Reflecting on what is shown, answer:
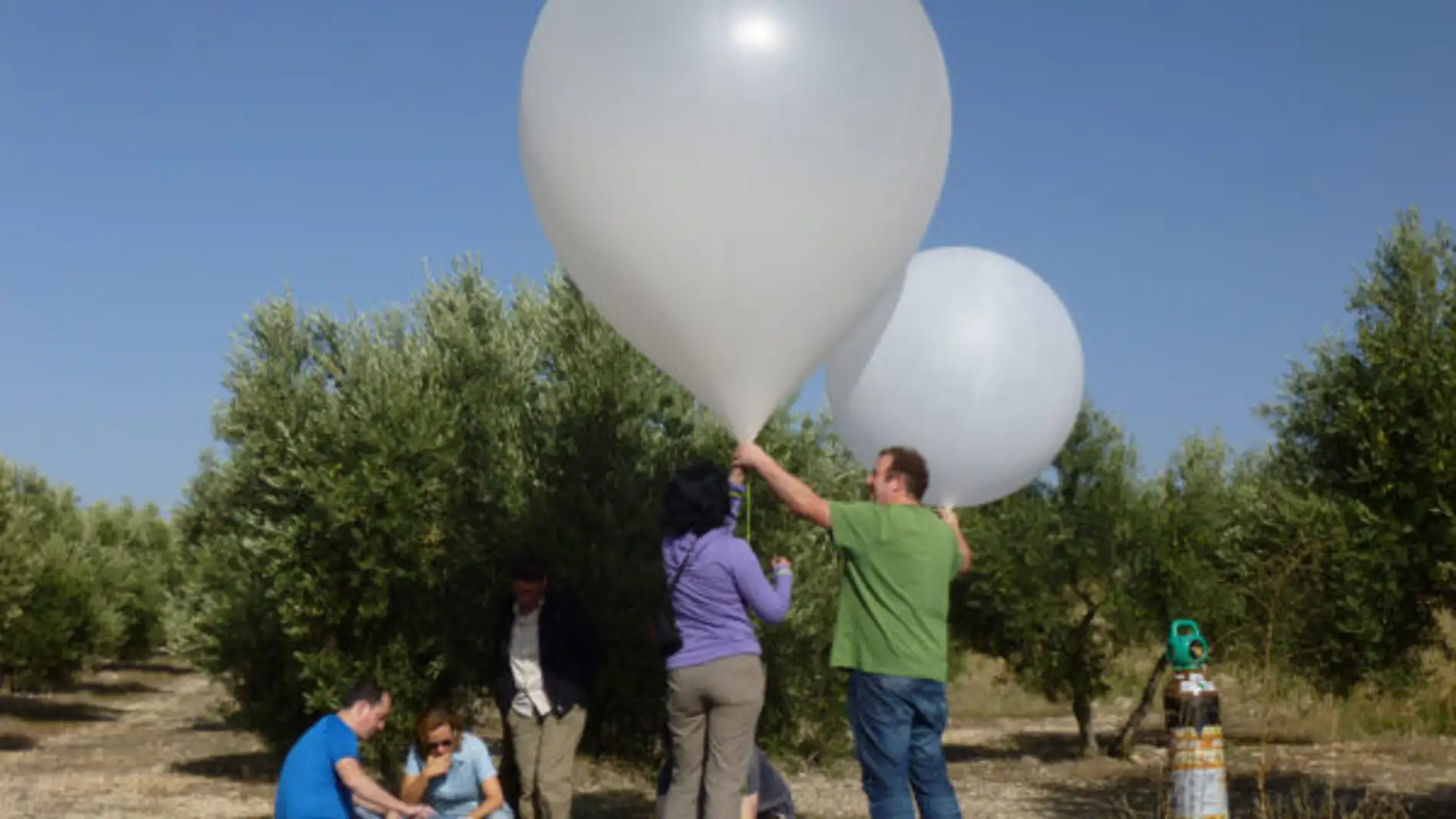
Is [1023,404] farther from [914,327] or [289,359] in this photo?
[289,359]

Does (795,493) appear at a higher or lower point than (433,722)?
higher

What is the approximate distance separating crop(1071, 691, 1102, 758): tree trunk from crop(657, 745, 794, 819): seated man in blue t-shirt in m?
13.6

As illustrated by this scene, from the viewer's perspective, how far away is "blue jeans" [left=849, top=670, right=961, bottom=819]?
5.93 metres

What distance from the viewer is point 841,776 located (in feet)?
34.2

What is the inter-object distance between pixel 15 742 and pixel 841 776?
18.7 meters

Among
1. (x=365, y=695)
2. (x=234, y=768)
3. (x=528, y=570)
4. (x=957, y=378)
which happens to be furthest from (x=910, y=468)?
(x=234, y=768)

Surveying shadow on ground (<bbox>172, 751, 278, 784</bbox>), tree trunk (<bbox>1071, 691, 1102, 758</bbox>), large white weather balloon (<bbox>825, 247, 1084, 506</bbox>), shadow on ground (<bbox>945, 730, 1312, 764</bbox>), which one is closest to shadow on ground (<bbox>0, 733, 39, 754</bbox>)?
shadow on ground (<bbox>172, 751, 278, 784</bbox>)

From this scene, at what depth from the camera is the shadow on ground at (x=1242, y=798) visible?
12.6 m

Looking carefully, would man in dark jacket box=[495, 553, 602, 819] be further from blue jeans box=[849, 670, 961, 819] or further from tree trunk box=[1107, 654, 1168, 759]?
tree trunk box=[1107, 654, 1168, 759]

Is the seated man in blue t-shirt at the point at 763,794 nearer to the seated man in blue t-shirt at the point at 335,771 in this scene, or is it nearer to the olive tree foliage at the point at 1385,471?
the seated man in blue t-shirt at the point at 335,771

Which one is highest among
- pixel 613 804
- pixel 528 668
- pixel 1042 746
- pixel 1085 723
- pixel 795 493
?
pixel 795 493

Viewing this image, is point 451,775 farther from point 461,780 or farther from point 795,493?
point 795,493

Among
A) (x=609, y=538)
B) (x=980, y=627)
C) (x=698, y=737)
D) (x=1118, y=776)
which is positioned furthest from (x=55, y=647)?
(x=698, y=737)

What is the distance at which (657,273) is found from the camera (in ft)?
20.0
